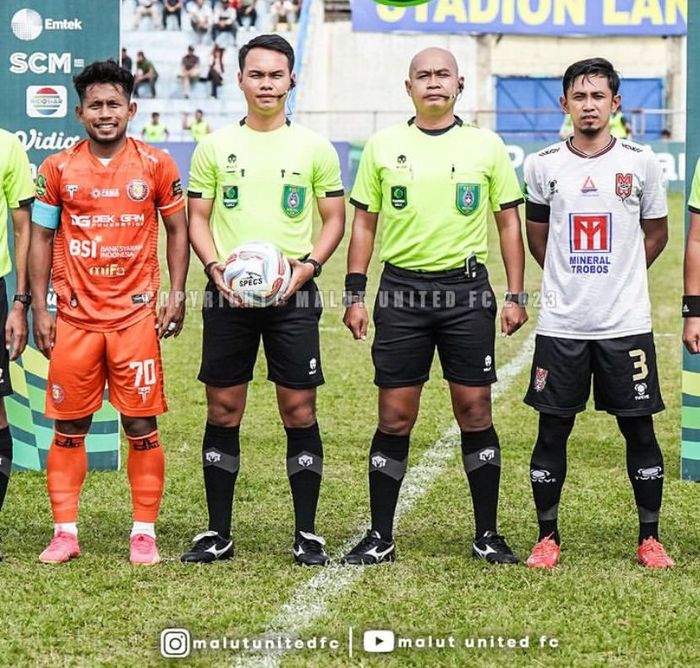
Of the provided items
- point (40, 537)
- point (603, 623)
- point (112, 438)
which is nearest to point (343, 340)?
point (112, 438)

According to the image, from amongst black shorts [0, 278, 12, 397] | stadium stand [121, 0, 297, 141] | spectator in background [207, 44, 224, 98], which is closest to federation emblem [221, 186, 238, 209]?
black shorts [0, 278, 12, 397]

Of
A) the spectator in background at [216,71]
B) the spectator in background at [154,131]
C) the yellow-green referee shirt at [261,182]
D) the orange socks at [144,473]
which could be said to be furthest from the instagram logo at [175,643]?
the spectator in background at [216,71]

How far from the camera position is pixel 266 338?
5.45m

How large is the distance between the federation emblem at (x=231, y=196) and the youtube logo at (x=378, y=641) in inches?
70.3

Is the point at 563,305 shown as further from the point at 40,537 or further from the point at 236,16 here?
the point at 236,16

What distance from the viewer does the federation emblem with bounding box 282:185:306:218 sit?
209 inches

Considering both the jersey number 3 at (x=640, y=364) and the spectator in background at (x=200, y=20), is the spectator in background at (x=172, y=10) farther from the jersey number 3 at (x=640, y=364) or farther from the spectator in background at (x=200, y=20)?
the jersey number 3 at (x=640, y=364)

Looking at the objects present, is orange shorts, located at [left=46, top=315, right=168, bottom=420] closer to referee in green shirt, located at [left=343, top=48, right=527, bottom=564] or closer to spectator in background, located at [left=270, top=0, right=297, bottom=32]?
referee in green shirt, located at [left=343, top=48, right=527, bottom=564]

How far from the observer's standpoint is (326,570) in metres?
5.34

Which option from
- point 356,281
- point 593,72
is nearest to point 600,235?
point 593,72

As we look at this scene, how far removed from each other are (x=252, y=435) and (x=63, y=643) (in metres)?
3.69

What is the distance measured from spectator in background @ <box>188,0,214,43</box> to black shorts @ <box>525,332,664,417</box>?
28844mm

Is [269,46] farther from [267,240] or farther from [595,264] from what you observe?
[595,264]

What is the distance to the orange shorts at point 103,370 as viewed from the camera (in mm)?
5336
